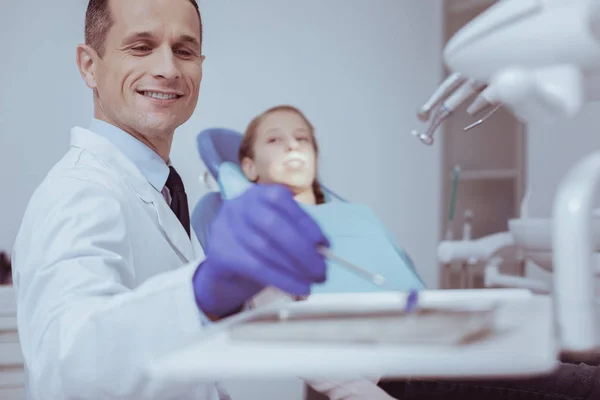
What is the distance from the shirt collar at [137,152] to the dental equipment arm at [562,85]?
2.48 ft

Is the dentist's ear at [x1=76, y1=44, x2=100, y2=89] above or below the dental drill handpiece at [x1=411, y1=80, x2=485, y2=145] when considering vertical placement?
above

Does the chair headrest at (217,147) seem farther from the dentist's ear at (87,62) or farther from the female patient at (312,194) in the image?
the dentist's ear at (87,62)

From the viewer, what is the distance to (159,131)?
1.18 m

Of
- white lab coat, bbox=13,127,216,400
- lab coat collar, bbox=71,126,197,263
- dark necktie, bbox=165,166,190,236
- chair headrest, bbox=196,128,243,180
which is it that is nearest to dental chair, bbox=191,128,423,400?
chair headrest, bbox=196,128,243,180

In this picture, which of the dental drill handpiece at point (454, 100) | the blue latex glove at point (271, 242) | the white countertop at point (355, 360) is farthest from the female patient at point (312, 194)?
the white countertop at point (355, 360)

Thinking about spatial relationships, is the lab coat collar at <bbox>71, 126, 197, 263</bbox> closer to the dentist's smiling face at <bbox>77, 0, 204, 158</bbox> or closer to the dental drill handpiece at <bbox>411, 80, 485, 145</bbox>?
the dentist's smiling face at <bbox>77, 0, 204, 158</bbox>


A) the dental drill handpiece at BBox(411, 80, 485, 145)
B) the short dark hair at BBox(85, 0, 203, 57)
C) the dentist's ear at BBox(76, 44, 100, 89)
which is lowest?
the dental drill handpiece at BBox(411, 80, 485, 145)

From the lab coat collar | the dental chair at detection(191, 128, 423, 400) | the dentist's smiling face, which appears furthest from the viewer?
the dental chair at detection(191, 128, 423, 400)

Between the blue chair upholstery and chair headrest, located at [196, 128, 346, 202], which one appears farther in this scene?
chair headrest, located at [196, 128, 346, 202]

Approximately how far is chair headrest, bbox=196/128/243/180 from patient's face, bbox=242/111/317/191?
0.21 ft

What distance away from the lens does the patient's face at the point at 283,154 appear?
2252 millimetres

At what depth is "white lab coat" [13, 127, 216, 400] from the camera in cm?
62

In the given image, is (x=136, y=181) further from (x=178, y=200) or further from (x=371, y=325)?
(x=371, y=325)

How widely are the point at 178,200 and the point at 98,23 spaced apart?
351 mm
